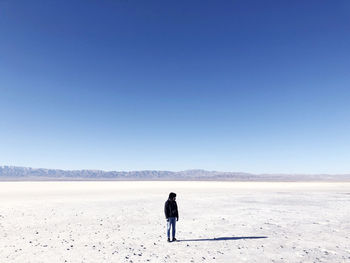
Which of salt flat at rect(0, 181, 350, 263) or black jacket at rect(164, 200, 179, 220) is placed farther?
black jacket at rect(164, 200, 179, 220)

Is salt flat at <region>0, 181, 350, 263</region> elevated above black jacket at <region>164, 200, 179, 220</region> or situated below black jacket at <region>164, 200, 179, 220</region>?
below

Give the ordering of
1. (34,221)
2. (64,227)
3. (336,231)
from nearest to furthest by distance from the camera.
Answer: (336,231) → (64,227) → (34,221)

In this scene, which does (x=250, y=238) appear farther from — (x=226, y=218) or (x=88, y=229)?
(x=88, y=229)

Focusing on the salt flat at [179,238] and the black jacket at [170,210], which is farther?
the black jacket at [170,210]

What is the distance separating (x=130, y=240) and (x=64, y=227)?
199 inches

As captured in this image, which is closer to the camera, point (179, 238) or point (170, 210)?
point (170, 210)

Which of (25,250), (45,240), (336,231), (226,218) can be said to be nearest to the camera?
(25,250)

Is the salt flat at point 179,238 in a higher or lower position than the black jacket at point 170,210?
lower

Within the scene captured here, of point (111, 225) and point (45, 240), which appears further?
point (111, 225)

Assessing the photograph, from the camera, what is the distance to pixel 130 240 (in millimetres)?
11312

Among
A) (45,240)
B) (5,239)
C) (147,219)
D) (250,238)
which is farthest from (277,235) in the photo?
(5,239)

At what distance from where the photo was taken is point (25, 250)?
31.8 feet

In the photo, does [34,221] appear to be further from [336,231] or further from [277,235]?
[336,231]

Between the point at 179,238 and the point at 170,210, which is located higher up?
the point at 170,210
